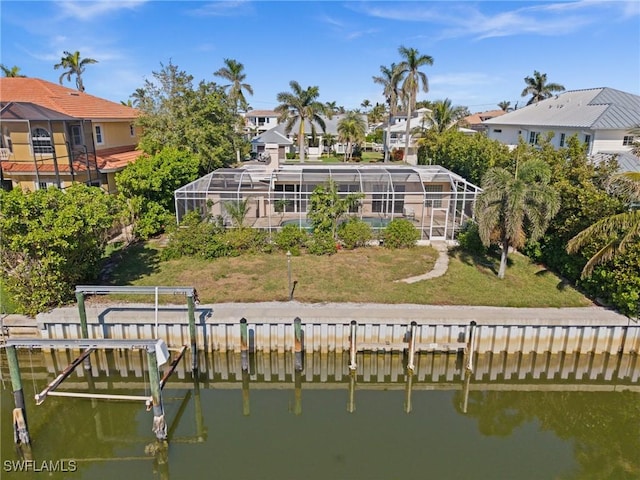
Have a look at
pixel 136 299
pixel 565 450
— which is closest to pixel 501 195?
pixel 565 450

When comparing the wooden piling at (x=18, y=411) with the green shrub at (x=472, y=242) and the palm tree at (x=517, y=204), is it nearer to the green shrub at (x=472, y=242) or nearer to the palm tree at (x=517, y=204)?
A: the palm tree at (x=517, y=204)

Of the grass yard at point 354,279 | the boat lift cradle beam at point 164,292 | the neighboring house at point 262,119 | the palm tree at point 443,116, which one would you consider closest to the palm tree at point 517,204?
the grass yard at point 354,279

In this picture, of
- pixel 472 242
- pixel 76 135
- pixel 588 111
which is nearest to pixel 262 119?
pixel 76 135

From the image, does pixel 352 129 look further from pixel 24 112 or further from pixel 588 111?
pixel 24 112

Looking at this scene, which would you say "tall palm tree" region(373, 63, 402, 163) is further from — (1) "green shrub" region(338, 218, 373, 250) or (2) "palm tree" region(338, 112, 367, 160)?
(1) "green shrub" region(338, 218, 373, 250)

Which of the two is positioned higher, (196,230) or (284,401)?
(196,230)

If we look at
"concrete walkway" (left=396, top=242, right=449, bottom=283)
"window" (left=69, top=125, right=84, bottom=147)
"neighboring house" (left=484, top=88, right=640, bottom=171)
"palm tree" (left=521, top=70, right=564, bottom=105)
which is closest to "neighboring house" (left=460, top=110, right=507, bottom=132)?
"palm tree" (left=521, top=70, right=564, bottom=105)

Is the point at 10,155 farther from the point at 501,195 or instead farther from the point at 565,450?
the point at 565,450
